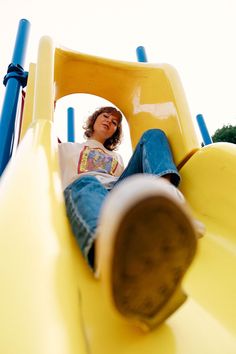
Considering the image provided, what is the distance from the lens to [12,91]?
1.29 m

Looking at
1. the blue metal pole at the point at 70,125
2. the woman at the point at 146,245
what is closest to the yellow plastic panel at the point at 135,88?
the woman at the point at 146,245

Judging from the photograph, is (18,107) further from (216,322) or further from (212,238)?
(216,322)

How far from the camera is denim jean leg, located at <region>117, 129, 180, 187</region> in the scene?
702mm

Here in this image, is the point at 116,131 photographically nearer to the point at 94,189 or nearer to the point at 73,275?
the point at 94,189

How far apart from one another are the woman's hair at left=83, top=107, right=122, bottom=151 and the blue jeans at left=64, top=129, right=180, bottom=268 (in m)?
0.48

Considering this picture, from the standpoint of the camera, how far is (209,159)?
72 centimetres

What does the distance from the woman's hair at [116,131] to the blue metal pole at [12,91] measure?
33 cm

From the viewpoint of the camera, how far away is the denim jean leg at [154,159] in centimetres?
70

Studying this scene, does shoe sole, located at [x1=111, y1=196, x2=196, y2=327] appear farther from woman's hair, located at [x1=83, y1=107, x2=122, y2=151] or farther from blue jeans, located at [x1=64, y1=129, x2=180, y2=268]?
woman's hair, located at [x1=83, y1=107, x2=122, y2=151]

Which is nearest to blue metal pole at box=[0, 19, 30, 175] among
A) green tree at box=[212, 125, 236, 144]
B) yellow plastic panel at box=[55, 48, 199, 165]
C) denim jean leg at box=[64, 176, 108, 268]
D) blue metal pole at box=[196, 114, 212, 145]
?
yellow plastic panel at box=[55, 48, 199, 165]

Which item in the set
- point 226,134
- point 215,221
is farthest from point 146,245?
point 226,134

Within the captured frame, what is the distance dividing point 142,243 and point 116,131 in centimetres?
119

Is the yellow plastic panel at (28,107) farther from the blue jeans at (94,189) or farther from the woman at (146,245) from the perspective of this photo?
the woman at (146,245)

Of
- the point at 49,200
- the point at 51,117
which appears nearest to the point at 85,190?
the point at 49,200
